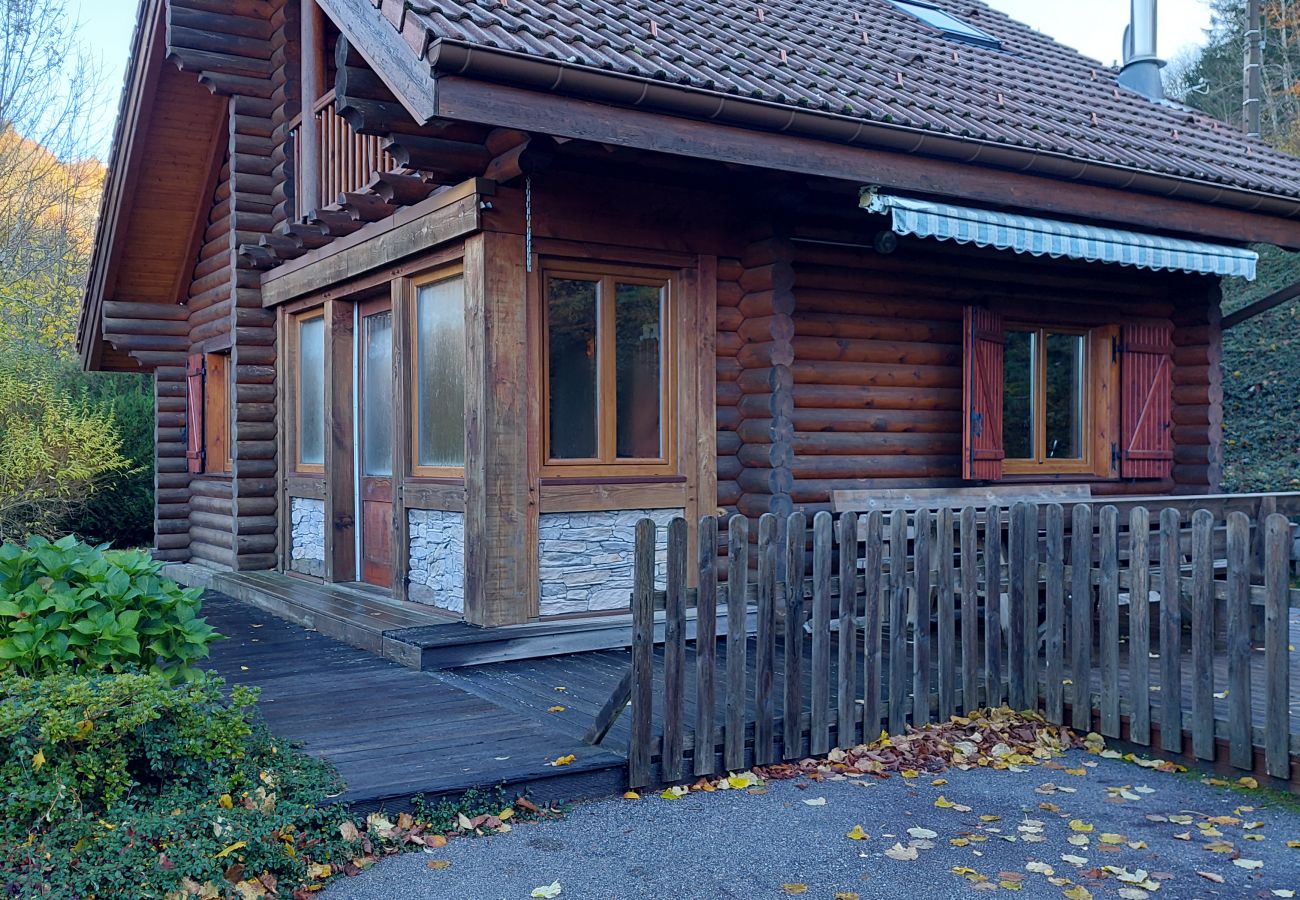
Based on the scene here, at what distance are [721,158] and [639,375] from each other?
1.75 metres

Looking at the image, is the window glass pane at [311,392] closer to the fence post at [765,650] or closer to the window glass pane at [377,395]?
the window glass pane at [377,395]

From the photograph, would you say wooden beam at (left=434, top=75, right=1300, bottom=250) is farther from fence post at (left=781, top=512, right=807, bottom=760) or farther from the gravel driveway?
the gravel driveway

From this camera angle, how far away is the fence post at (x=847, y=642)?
5.16 metres

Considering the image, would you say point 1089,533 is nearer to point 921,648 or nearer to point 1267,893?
point 921,648

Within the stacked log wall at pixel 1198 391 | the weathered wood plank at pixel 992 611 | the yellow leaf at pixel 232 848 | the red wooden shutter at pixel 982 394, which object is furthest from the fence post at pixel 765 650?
the stacked log wall at pixel 1198 391

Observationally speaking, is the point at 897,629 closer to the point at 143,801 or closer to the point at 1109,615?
the point at 1109,615

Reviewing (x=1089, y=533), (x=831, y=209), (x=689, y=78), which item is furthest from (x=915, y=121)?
(x=1089, y=533)

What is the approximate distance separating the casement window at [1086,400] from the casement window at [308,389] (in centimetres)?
577

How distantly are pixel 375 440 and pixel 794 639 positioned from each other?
4.99 meters

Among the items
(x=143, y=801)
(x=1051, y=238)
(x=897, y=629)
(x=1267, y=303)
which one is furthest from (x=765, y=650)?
(x=1267, y=303)

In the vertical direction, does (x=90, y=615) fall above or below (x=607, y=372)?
below

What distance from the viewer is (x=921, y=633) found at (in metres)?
5.47

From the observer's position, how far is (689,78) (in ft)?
20.2

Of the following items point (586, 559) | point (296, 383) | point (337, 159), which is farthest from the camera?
point (296, 383)
